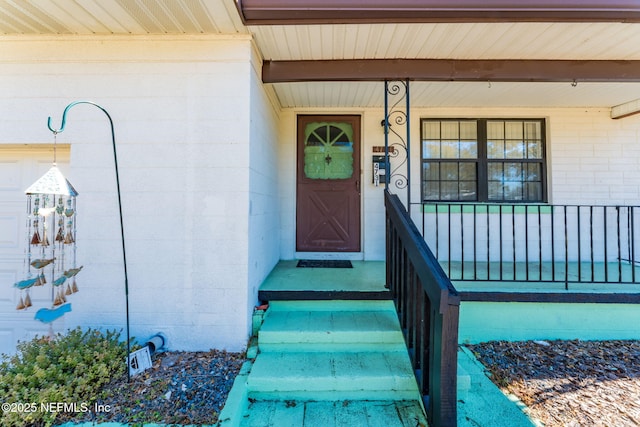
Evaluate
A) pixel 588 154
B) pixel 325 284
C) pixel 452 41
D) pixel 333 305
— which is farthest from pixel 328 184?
pixel 588 154

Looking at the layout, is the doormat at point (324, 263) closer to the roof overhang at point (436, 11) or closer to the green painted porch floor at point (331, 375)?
the green painted porch floor at point (331, 375)

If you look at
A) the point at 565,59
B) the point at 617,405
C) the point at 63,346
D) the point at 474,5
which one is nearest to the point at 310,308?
the point at 63,346

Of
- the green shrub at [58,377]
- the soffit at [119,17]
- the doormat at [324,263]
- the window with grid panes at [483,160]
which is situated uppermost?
the soffit at [119,17]

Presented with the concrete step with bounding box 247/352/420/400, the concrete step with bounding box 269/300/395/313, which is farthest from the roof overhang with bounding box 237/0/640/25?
the concrete step with bounding box 247/352/420/400

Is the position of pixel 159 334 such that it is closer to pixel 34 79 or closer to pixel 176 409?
pixel 176 409

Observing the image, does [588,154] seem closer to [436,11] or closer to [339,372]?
[436,11]

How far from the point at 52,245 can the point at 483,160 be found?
5137 mm

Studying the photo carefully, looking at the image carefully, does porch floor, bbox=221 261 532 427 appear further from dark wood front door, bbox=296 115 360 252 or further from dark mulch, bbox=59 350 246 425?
dark wood front door, bbox=296 115 360 252

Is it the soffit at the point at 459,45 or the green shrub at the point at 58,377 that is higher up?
the soffit at the point at 459,45

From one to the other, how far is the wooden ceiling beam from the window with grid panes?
4.22ft

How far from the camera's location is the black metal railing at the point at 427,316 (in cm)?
154

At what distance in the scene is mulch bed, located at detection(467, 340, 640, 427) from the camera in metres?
1.99

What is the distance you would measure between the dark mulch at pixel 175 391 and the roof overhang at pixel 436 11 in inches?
107

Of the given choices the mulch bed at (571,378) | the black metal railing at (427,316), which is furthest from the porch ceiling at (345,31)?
the mulch bed at (571,378)
